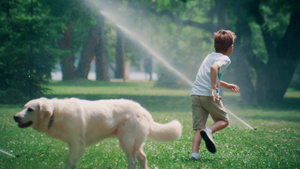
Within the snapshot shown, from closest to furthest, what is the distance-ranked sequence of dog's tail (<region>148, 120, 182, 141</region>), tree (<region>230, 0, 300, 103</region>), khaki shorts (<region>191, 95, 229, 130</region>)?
dog's tail (<region>148, 120, 182, 141</region>) < khaki shorts (<region>191, 95, 229, 130</region>) < tree (<region>230, 0, 300, 103</region>)

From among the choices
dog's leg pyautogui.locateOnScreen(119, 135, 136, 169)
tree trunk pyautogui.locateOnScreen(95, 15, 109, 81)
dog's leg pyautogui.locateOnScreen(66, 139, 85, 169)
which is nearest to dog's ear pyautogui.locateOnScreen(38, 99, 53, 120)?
dog's leg pyautogui.locateOnScreen(66, 139, 85, 169)

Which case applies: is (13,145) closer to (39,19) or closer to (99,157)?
(99,157)

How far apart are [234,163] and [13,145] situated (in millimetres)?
3908

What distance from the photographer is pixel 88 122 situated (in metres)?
4.99

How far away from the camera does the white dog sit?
4801 millimetres

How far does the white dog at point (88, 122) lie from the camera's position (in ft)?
15.8

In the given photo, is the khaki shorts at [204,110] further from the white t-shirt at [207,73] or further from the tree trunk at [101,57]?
the tree trunk at [101,57]

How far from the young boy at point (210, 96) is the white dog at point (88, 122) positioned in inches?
28.8

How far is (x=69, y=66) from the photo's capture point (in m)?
32.1

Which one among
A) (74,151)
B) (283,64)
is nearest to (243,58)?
(283,64)

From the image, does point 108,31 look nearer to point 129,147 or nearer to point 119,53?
point 119,53

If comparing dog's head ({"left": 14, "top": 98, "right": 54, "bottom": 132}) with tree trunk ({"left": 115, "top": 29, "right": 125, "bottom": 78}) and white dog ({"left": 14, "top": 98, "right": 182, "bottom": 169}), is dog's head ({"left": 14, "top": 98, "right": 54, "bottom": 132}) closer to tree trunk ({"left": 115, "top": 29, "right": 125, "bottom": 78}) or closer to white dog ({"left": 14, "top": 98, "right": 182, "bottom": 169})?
white dog ({"left": 14, "top": 98, "right": 182, "bottom": 169})

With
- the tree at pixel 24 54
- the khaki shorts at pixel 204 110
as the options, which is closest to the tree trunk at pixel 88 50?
the tree at pixel 24 54

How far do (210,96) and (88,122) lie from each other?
6.32ft
